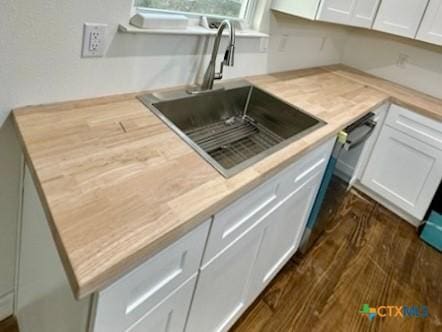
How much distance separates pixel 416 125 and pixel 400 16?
2.51 feet

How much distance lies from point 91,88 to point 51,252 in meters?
0.61

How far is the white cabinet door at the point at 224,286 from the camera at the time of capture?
1.04m

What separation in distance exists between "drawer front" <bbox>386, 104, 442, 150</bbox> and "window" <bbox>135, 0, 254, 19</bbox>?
132 centimetres

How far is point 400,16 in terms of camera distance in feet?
7.57

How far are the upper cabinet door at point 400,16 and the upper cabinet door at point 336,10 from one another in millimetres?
444

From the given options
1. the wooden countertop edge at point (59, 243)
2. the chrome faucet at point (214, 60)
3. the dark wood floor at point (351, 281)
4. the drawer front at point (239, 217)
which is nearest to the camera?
the wooden countertop edge at point (59, 243)

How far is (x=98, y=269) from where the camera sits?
0.60 m

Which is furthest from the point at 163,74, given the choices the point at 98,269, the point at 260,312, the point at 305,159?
the point at 260,312

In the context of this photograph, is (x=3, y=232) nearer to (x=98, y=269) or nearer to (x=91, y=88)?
(x=91, y=88)

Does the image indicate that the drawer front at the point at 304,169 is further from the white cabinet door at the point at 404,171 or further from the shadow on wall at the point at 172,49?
the white cabinet door at the point at 404,171

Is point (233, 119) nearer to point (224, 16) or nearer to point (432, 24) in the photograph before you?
point (224, 16)

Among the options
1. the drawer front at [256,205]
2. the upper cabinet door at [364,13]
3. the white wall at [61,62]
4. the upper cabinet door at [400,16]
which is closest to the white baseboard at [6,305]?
the white wall at [61,62]

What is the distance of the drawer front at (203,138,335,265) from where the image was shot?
0.96 m

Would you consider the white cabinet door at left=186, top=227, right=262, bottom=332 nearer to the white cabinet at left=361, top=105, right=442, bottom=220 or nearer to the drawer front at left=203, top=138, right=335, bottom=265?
the drawer front at left=203, top=138, right=335, bottom=265
